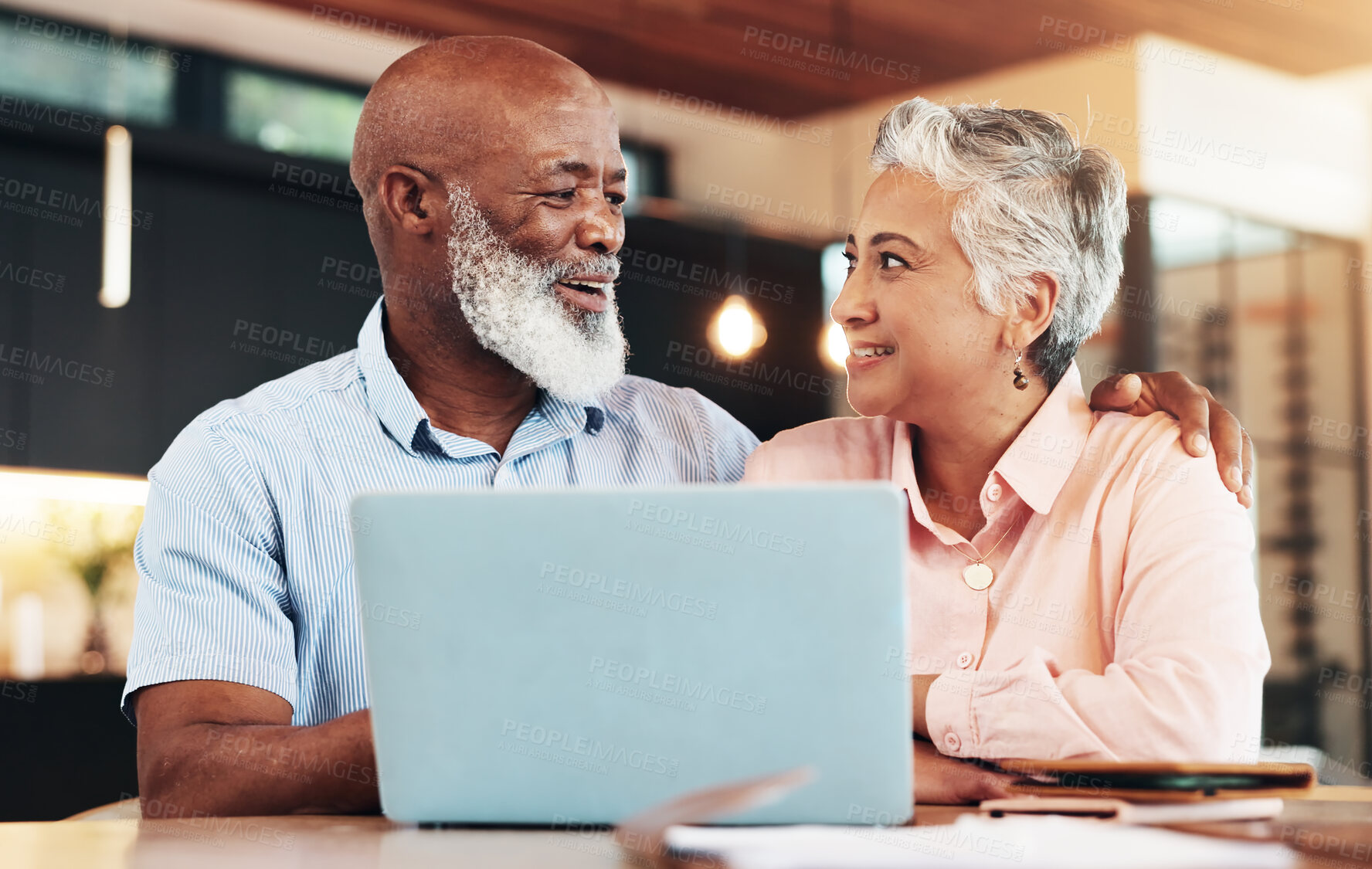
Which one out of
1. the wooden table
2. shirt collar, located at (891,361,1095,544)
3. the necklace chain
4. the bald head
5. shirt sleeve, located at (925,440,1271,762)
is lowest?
the wooden table

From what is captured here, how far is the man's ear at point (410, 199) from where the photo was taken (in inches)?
81.3

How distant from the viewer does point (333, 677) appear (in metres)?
1.80

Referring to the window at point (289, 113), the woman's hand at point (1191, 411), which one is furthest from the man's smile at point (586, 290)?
the window at point (289, 113)

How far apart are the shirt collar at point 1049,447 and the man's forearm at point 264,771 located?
0.84 meters

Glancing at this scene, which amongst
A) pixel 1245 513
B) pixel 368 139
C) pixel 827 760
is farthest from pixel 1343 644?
pixel 827 760

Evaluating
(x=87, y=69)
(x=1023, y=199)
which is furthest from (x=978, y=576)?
(x=87, y=69)

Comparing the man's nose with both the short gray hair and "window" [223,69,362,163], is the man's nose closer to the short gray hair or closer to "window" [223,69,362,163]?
the short gray hair

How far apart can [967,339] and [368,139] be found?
1063mm

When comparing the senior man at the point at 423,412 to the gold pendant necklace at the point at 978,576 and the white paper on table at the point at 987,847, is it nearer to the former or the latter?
the gold pendant necklace at the point at 978,576

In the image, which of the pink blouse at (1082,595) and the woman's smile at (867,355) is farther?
the woman's smile at (867,355)

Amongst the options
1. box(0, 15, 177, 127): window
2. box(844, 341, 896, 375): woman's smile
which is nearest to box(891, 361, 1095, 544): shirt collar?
box(844, 341, 896, 375): woman's smile

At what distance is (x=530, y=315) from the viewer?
198 cm

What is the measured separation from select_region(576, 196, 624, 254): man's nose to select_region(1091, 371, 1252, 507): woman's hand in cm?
78

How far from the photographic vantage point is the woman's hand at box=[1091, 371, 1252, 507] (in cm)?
153
